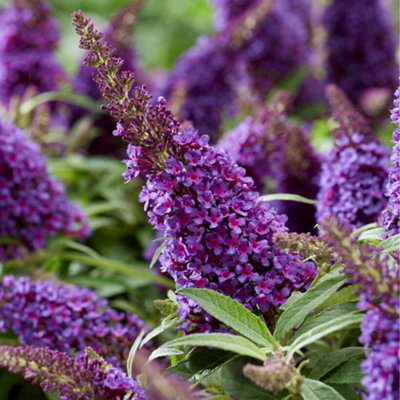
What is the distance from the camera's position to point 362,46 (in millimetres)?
2357

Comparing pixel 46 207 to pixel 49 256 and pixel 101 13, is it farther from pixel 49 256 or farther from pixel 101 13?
pixel 101 13

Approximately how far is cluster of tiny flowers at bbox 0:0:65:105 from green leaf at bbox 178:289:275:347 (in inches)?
64.9

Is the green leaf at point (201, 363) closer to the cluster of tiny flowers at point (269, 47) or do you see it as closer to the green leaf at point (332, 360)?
the green leaf at point (332, 360)

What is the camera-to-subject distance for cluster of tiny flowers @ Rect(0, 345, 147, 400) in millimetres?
878

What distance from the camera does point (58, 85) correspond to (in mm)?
2404

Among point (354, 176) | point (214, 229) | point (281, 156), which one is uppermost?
point (281, 156)

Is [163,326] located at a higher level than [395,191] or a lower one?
lower

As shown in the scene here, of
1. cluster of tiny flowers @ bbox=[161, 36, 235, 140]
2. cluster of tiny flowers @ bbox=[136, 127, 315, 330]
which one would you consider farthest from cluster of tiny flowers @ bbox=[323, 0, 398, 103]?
cluster of tiny flowers @ bbox=[136, 127, 315, 330]

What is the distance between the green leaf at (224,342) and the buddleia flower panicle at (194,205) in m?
0.10

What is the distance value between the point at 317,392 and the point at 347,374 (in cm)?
10

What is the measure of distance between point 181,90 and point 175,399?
121cm

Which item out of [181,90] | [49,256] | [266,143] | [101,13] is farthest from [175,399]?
[101,13]

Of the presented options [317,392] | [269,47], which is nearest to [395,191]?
[317,392]

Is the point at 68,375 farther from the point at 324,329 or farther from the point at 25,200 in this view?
the point at 25,200
